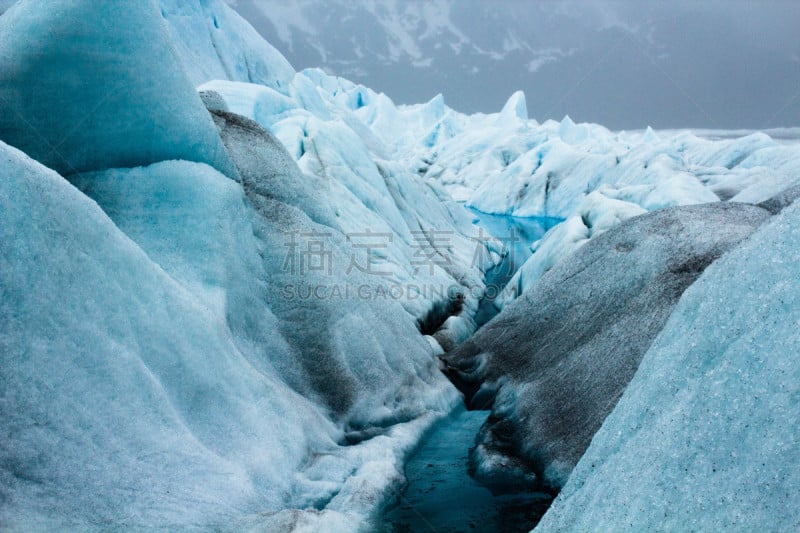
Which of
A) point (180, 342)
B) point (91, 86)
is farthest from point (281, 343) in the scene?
point (91, 86)

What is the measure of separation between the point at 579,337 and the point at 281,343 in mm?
3952

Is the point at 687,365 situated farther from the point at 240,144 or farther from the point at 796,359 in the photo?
the point at 240,144

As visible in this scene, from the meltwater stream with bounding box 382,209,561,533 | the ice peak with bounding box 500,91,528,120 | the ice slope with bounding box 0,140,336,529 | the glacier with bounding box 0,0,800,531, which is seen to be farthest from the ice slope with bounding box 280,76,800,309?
the ice slope with bounding box 0,140,336,529

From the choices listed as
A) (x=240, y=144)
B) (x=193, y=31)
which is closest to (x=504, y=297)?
(x=240, y=144)

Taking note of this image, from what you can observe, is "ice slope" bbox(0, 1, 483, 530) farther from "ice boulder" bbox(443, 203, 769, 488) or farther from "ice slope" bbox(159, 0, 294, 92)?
"ice slope" bbox(159, 0, 294, 92)

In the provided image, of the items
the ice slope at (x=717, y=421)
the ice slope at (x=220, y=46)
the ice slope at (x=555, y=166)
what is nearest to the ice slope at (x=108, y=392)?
the ice slope at (x=717, y=421)

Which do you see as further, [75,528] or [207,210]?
[207,210]

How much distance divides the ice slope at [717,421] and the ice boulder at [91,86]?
5892 millimetres

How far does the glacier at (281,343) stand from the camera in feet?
9.67

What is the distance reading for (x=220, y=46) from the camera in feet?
89.4

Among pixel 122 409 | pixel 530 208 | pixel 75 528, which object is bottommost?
pixel 530 208

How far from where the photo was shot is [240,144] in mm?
8516

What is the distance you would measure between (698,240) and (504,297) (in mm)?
7933

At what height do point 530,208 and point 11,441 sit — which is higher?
point 11,441
